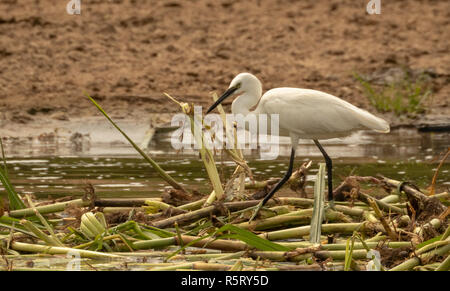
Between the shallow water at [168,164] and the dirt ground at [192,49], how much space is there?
1.63 m

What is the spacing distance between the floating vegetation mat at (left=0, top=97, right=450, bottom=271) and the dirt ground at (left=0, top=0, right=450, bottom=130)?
21.7 feet

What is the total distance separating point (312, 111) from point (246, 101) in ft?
1.43

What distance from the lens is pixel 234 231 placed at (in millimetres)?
3908

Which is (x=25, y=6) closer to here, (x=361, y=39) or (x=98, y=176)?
(x=361, y=39)

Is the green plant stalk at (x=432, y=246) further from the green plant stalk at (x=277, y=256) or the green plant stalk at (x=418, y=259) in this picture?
the green plant stalk at (x=277, y=256)

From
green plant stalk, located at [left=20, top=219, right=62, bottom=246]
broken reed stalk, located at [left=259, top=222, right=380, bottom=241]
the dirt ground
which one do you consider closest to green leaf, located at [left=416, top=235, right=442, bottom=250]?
broken reed stalk, located at [left=259, top=222, right=380, bottom=241]

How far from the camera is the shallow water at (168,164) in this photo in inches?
265

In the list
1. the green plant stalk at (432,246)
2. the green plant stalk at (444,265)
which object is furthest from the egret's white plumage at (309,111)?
the green plant stalk at (444,265)

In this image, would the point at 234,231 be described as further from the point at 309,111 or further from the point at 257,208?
the point at 309,111

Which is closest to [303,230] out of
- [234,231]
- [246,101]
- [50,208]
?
[234,231]

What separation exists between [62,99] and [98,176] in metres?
5.33

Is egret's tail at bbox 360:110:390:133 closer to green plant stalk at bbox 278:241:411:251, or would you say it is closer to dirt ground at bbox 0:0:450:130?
green plant stalk at bbox 278:241:411:251

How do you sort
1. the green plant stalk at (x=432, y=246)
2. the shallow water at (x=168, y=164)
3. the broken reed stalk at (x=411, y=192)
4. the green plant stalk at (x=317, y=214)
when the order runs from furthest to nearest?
the shallow water at (x=168, y=164), the broken reed stalk at (x=411, y=192), the green plant stalk at (x=317, y=214), the green plant stalk at (x=432, y=246)

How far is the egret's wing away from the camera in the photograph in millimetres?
5340
